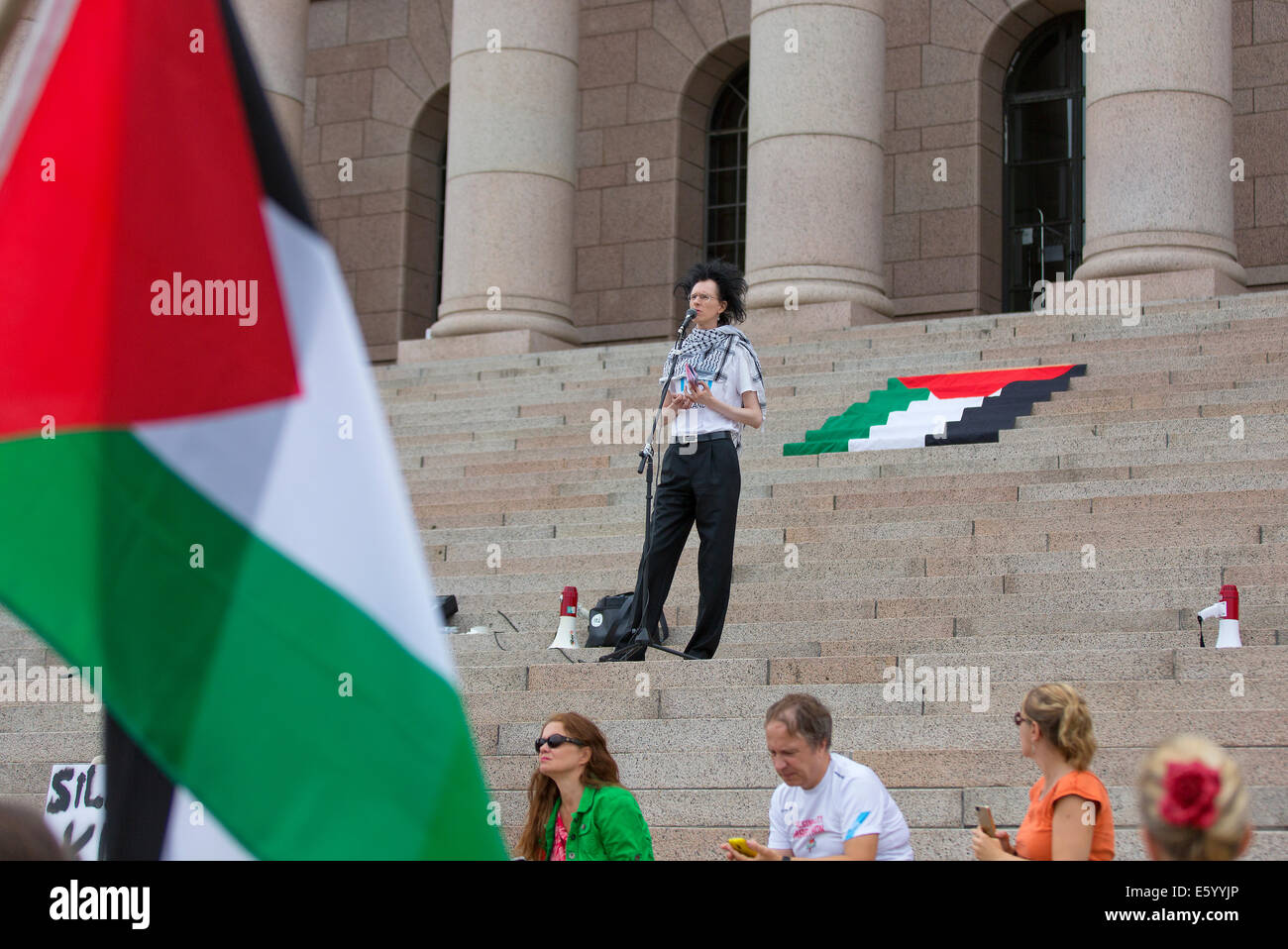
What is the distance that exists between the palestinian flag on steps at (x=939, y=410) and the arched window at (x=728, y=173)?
12.8 m

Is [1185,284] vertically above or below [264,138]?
above

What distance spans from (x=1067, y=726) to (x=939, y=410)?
8.55m

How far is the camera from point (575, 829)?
7.05 meters

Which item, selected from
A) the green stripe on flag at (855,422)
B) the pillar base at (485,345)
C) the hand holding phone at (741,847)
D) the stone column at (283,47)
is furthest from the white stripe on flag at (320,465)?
the stone column at (283,47)

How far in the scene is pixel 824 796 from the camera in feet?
21.3

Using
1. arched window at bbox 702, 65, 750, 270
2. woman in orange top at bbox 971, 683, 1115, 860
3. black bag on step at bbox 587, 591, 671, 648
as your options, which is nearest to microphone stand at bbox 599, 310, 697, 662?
black bag on step at bbox 587, 591, 671, 648

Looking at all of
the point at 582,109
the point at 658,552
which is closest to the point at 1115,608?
the point at 658,552

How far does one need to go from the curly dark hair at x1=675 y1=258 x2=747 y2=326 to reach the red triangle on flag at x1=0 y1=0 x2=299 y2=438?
7.23 m

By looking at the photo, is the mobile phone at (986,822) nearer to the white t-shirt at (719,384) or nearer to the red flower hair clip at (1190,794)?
the red flower hair clip at (1190,794)

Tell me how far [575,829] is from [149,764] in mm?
4413
